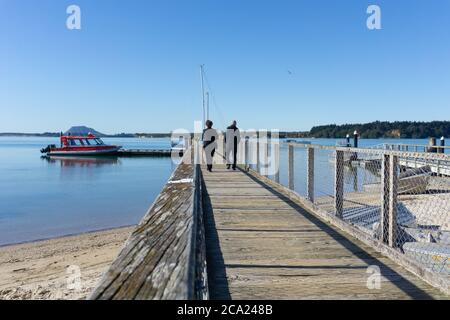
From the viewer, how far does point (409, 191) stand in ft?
62.7

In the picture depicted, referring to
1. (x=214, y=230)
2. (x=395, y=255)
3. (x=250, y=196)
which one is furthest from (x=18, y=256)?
(x=395, y=255)

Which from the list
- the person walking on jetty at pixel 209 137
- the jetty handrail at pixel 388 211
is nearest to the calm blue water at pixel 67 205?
the person walking on jetty at pixel 209 137

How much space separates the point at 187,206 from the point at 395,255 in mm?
2540

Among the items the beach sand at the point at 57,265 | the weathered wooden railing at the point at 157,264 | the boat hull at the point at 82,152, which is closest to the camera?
the weathered wooden railing at the point at 157,264

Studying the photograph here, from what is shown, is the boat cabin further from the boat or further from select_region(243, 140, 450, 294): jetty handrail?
select_region(243, 140, 450, 294): jetty handrail

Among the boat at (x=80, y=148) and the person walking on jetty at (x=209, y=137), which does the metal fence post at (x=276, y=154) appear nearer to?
the person walking on jetty at (x=209, y=137)

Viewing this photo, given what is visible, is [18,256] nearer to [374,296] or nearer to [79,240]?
[79,240]

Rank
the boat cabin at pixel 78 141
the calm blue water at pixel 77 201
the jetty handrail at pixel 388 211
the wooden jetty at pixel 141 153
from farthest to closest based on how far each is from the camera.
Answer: the wooden jetty at pixel 141 153
the boat cabin at pixel 78 141
the calm blue water at pixel 77 201
the jetty handrail at pixel 388 211

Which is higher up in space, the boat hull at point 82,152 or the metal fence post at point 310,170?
the metal fence post at point 310,170

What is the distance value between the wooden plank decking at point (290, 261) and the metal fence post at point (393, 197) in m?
0.30

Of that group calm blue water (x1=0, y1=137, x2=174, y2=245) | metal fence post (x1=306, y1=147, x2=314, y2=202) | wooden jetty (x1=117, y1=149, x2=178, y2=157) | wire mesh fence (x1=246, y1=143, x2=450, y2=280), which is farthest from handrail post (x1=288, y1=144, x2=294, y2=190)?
wooden jetty (x1=117, y1=149, x2=178, y2=157)

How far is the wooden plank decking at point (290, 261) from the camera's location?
3.23m

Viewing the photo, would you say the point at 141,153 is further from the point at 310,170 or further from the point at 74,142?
the point at 310,170

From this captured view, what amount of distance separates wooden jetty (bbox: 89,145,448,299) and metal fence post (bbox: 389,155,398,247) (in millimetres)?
162
